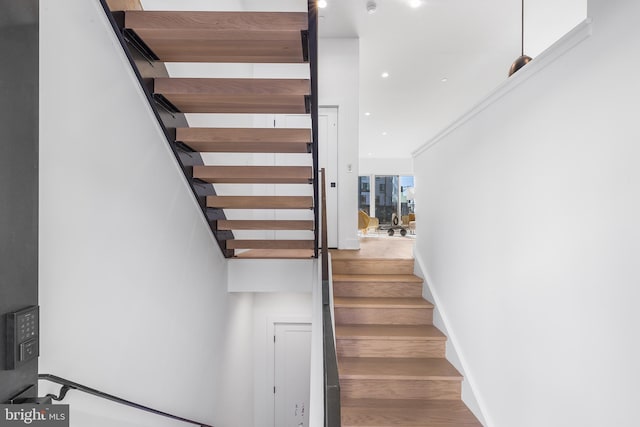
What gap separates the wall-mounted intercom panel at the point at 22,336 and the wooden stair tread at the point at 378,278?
2.33 meters

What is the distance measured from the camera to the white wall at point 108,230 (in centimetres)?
121

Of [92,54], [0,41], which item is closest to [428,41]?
[92,54]

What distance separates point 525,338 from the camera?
163 cm

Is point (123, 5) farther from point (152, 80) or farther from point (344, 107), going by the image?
point (344, 107)

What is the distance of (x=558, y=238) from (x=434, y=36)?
386 cm

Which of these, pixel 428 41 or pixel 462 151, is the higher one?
pixel 428 41

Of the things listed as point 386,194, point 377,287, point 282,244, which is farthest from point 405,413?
point 386,194

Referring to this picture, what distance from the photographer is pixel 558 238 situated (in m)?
1.42

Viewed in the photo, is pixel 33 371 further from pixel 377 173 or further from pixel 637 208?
pixel 377 173

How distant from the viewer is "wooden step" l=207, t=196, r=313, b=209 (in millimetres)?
2711

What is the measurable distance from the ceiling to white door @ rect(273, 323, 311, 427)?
4.19m

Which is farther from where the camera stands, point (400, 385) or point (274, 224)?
point (274, 224)

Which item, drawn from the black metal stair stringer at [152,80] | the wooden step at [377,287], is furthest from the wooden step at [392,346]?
the black metal stair stringer at [152,80]

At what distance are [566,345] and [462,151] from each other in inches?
56.5
